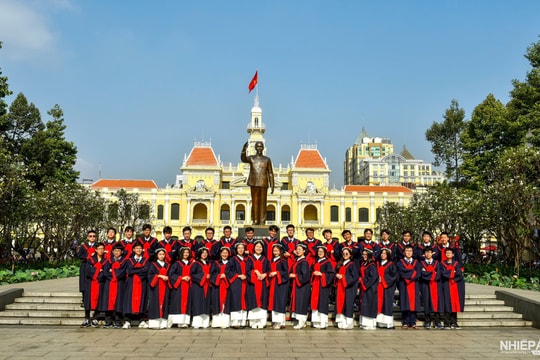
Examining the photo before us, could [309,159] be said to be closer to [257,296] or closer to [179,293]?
[257,296]

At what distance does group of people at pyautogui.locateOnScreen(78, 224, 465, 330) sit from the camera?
9.28 m

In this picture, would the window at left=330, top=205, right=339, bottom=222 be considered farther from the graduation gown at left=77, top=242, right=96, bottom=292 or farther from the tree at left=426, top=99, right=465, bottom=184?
the graduation gown at left=77, top=242, right=96, bottom=292

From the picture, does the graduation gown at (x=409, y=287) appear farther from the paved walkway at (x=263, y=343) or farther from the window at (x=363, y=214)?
the window at (x=363, y=214)

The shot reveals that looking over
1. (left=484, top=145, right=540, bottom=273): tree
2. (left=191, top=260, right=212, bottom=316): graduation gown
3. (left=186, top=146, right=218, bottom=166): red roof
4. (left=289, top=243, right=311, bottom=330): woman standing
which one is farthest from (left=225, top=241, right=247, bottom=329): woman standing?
(left=186, top=146, right=218, bottom=166): red roof

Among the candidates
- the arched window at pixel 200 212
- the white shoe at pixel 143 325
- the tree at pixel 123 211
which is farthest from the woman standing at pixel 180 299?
the arched window at pixel 200 212

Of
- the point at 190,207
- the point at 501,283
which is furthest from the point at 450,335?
the point at 190,207

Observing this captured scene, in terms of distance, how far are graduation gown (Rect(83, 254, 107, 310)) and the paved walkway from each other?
1.71 feet

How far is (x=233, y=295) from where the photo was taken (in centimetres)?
929

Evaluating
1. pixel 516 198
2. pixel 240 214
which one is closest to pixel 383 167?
pixel 240 214

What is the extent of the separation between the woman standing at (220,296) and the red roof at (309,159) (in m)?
50.3

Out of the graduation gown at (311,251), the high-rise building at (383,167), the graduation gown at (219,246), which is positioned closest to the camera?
the graduation gown at (311,251)

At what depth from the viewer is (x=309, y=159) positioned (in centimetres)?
6062

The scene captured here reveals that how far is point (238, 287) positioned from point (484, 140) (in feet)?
78.0

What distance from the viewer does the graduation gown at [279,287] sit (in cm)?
934
